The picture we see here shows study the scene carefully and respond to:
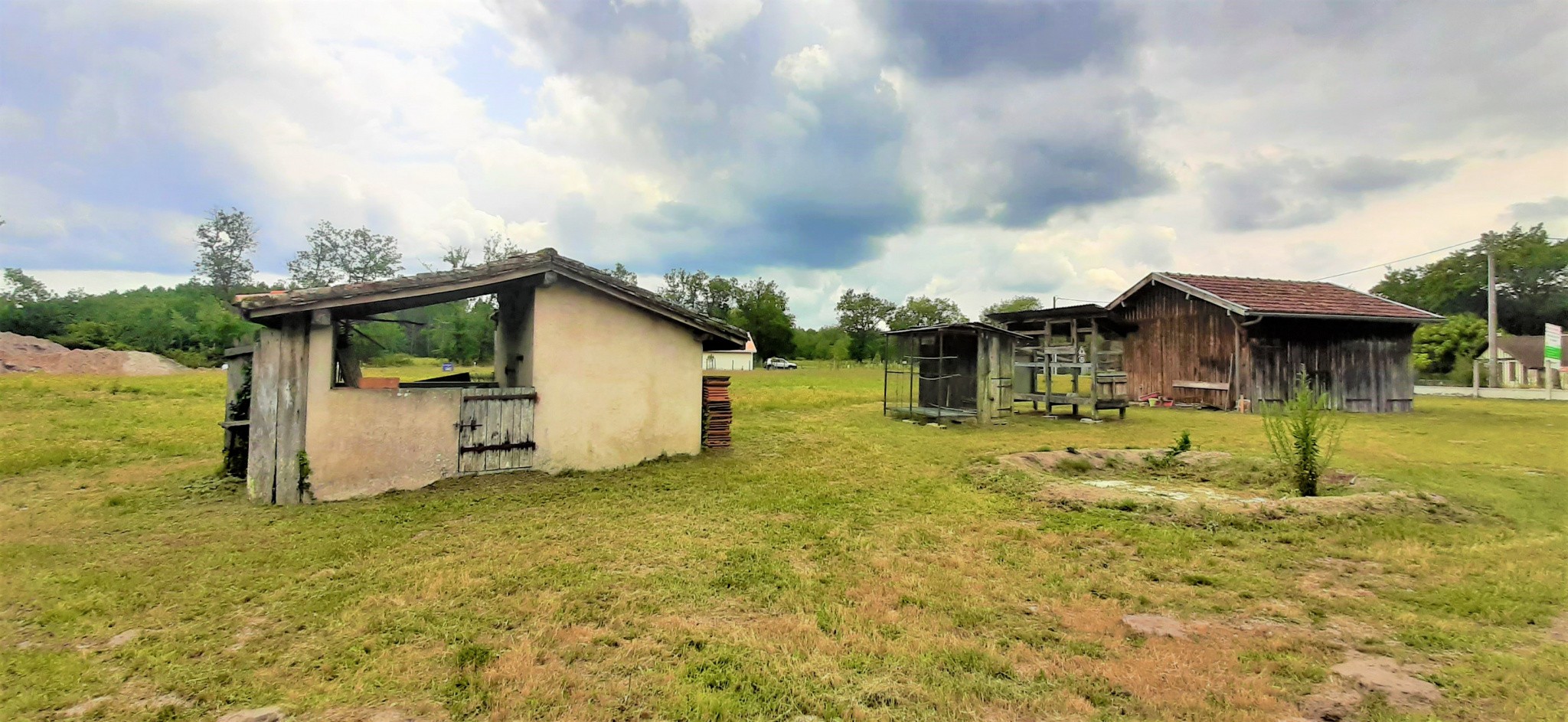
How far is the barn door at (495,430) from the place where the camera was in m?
8.35

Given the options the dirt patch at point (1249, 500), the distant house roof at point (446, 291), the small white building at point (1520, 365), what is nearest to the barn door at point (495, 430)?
the distant house roof at point (446, 291)

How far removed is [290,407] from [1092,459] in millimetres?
11748

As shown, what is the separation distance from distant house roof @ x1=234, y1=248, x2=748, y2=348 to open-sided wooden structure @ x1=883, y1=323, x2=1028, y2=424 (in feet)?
26.2

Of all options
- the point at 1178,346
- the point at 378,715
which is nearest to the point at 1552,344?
the point at 1178,346

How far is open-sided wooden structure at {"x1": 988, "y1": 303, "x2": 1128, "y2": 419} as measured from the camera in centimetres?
1698

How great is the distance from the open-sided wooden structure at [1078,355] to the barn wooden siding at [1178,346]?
1386 mm

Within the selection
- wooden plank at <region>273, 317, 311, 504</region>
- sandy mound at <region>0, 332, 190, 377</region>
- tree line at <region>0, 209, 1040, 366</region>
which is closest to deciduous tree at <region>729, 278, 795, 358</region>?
tree line at <region>0, 209, 1040, 366</region>

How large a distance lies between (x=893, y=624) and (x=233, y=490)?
29.3 ft

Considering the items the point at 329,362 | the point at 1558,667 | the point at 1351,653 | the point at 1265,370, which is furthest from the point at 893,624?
the point at 1265,370

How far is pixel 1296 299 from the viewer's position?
64.5 ft

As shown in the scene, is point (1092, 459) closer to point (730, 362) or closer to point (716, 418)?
point (716, 418)

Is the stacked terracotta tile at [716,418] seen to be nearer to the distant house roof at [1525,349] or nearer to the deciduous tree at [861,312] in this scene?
the distant house roof at [1525,349]

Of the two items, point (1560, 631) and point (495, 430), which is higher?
point (495, 430)

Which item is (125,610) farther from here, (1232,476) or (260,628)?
(1232,476)
